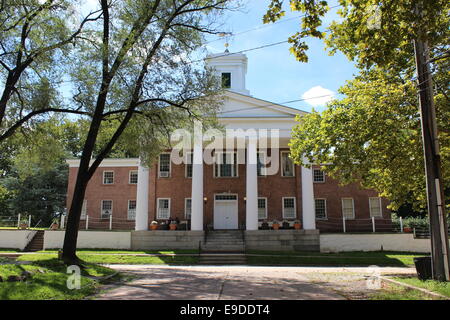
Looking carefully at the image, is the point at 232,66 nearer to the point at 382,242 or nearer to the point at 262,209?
the point at 262,209

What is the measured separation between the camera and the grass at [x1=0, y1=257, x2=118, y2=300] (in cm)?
855

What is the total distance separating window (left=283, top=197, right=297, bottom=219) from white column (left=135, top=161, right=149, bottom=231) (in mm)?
11276

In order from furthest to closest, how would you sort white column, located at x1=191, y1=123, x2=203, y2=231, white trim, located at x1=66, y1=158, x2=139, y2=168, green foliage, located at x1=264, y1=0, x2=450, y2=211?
white trim, located at x1=66, y1=158, x2=139, y2=168 → white column, located at x1=191, y1=123, x2=203, y2=231 → green foliage, located at x1=264, y1=0, x2=450, y2=211

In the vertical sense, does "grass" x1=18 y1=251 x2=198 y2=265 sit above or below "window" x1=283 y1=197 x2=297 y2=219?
below

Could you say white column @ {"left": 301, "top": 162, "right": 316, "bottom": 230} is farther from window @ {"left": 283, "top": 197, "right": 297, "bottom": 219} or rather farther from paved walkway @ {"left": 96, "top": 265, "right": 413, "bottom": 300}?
paved walkway @ {"left": 96, "top": 265, "right": 413, "bottom": 300}

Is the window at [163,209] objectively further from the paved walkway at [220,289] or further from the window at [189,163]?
the paved walkway at [220,289]

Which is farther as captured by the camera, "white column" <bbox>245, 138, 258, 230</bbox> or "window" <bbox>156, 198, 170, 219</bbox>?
"window" <bbox>156, 198, 170, 219</bbox>

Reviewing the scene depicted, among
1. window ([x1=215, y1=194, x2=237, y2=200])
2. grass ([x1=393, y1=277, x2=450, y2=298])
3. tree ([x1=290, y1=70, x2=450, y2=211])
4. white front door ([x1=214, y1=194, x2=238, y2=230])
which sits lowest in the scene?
grass ([x1=393, y1=277, x2=450, y2=298])

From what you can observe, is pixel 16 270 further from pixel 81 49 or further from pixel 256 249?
pixel 256 249

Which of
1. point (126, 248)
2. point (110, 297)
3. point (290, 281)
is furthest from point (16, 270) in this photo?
point (126, 248)

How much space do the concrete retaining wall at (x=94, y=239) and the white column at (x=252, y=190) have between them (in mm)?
8562

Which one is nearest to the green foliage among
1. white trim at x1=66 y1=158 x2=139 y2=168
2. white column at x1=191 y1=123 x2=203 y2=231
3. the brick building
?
white column at x1=191 y1=123 x2=203 y2=231

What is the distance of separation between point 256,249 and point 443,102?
49.0 ft

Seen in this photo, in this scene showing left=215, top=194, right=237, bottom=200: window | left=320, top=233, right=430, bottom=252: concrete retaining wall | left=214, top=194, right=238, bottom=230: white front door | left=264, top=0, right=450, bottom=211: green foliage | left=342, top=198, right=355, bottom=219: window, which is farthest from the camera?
left=342, top=198, right=355, bottom=219: window
